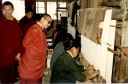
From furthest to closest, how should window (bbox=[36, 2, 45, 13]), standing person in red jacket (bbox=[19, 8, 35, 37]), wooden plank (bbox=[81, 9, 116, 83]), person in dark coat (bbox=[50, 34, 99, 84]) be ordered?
window (bbox=[36, 2, 45, 13])
standing person in red jacket (bbox=[19, 8, 35, 37])
person in dark coat (bbox=[50, 34, 99, 84])
wooden plank (bbox=[81, 9, 116, 83])

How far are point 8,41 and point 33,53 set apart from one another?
0.66 meters

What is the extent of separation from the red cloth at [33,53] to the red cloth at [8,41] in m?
0.43

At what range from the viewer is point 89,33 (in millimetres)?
3473

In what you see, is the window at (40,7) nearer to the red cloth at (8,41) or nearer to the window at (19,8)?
the window at (19,8)

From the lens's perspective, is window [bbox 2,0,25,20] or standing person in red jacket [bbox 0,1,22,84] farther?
window [bbox 2,0,25,20]

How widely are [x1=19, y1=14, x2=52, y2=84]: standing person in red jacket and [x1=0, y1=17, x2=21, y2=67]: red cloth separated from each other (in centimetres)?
41

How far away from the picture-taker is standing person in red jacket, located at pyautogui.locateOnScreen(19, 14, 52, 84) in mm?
3025

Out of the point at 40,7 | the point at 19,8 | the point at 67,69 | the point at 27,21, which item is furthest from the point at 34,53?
the point at 40,7

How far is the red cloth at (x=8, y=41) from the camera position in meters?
3.52

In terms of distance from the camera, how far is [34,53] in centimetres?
302

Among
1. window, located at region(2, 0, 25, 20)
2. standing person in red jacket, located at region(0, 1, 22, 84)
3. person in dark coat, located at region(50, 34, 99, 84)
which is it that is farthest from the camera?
window, located at region(2, 0, 25, 20)

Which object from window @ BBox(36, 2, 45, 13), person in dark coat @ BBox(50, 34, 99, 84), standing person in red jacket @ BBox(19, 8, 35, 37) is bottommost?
person in dark coat @ BBox(50, 34, 99, 84)

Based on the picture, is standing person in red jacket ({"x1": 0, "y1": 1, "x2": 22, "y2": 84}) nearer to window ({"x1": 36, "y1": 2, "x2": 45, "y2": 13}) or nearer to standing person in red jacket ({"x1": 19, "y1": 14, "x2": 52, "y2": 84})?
standing person in red jacket ({"x1": 19, "y1": 14, "x2": 52, "y2": 84})

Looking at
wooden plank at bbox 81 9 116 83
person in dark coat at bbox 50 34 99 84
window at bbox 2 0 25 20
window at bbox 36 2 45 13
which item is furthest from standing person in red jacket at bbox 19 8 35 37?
window at bbox 36 2 45 13
